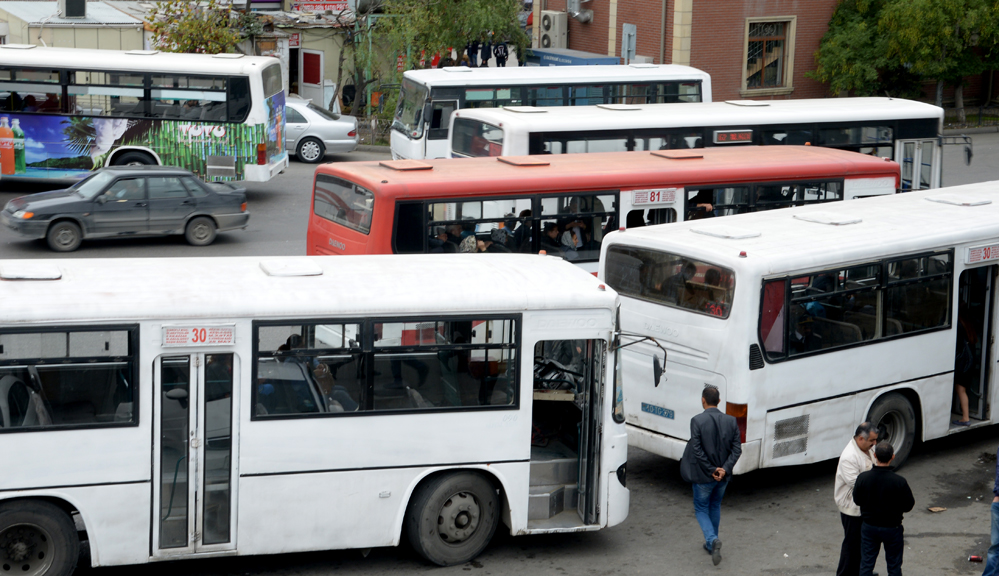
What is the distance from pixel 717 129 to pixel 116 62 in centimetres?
1139

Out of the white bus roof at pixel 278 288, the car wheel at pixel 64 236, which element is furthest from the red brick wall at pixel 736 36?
the white bus roof at pixel 278 288

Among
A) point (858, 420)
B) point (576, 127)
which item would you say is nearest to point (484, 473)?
point (858, 420)

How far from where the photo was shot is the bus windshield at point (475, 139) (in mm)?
18062

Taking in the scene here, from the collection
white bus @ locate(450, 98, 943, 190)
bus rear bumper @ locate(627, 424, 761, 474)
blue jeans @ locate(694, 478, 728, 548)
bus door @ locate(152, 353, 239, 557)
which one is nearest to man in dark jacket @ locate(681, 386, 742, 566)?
blue jeans @ locate(694, 478, 728, 548)

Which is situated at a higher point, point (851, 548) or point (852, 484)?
point (852, 484)

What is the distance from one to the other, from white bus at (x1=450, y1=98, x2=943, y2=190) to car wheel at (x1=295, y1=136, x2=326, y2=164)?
8798mm

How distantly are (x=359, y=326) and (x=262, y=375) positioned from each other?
2.46ft

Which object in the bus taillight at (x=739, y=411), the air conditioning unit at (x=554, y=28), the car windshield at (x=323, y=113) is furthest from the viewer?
the air conditioning unit at (x=554, y=28)

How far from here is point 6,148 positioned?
21953 millimetres

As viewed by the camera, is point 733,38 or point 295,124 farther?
point 733,38

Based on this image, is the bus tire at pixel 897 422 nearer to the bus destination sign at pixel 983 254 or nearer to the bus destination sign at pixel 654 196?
the bus destination sign at pixel 983 254

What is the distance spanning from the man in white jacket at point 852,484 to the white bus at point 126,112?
16225 millimetres

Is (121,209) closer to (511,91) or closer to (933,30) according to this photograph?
(511,91)

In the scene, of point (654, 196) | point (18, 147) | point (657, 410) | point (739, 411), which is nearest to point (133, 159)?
point (18, 147)
